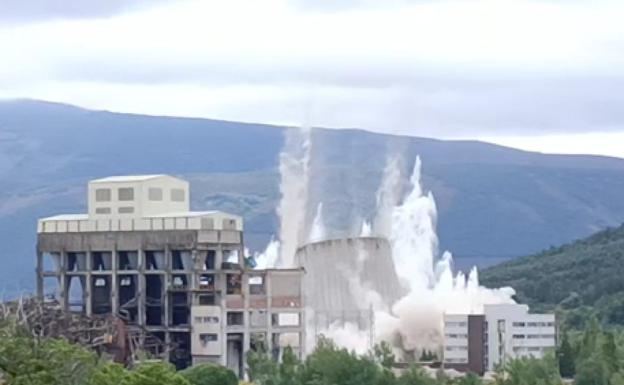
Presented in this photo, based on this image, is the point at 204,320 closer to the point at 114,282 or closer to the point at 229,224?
the point at 229,224

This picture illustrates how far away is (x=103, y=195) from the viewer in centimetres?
14512

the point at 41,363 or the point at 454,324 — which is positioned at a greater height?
the point at 454,324

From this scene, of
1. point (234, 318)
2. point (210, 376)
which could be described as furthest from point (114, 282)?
point (210, 376)

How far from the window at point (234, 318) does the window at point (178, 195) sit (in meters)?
9.16

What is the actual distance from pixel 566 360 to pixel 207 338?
19.1m

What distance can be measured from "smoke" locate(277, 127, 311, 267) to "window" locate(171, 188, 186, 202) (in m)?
15.6

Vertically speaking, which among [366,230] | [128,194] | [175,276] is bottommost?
[175,276]

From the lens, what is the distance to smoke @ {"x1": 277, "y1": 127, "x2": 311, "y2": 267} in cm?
17425

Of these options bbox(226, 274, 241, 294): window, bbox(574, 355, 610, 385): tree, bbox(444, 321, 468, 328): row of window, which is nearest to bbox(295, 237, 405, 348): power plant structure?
bbox(444, 321, 468, 328): row of window

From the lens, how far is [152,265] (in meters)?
144

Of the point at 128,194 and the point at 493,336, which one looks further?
the point at 493,336

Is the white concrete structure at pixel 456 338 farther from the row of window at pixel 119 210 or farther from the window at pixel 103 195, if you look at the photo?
the window at pixel 103 195

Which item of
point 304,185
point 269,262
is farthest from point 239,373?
point 304,185

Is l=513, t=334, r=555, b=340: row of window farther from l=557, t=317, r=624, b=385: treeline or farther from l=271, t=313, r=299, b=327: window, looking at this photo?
l=271, t=313, r=299, b=327: window
